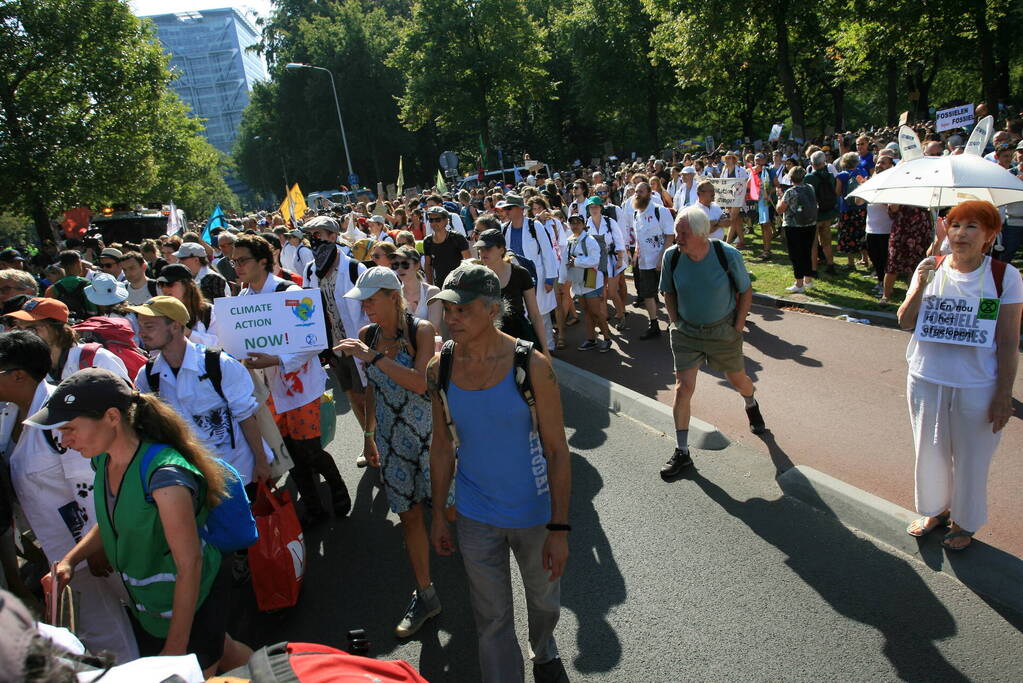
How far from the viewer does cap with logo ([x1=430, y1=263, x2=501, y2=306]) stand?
113 inches

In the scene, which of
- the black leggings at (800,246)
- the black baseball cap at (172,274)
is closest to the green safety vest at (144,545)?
the black baseball cap at (172,274)

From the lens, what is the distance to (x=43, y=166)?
933 inches

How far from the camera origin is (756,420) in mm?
5848

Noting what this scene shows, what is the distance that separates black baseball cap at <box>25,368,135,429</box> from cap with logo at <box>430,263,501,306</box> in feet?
4.01

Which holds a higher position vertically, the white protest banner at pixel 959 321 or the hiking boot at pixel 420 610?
the white protest banner at pixel 959 321

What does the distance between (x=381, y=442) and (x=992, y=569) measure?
10.8 ft

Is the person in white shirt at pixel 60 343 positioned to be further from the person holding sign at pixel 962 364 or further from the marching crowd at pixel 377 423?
the person holding sign at pixel 962 364

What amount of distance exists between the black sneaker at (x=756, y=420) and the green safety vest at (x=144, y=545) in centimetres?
439

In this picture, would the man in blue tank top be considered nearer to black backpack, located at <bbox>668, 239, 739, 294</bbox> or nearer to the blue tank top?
the blue tank top

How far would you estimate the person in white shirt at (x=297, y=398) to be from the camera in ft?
16.5

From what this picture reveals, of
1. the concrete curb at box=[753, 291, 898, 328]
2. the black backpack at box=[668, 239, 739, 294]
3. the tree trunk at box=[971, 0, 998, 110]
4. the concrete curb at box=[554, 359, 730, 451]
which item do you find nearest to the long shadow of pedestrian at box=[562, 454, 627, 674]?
the concrete curb at box=[554, 359, 730, 451]

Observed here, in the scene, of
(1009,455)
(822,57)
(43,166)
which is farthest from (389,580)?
(822,57)

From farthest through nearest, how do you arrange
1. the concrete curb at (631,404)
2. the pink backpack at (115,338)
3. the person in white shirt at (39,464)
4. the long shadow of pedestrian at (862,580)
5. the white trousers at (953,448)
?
the concrete curb at (631,404) < the pink backpack at (115,338) < the white trousers at (953,448) < the person in white shirt at (39,464) < the long shadow of pedestrian at (862,580)

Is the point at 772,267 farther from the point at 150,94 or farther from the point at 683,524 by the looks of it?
the point at 150,94
